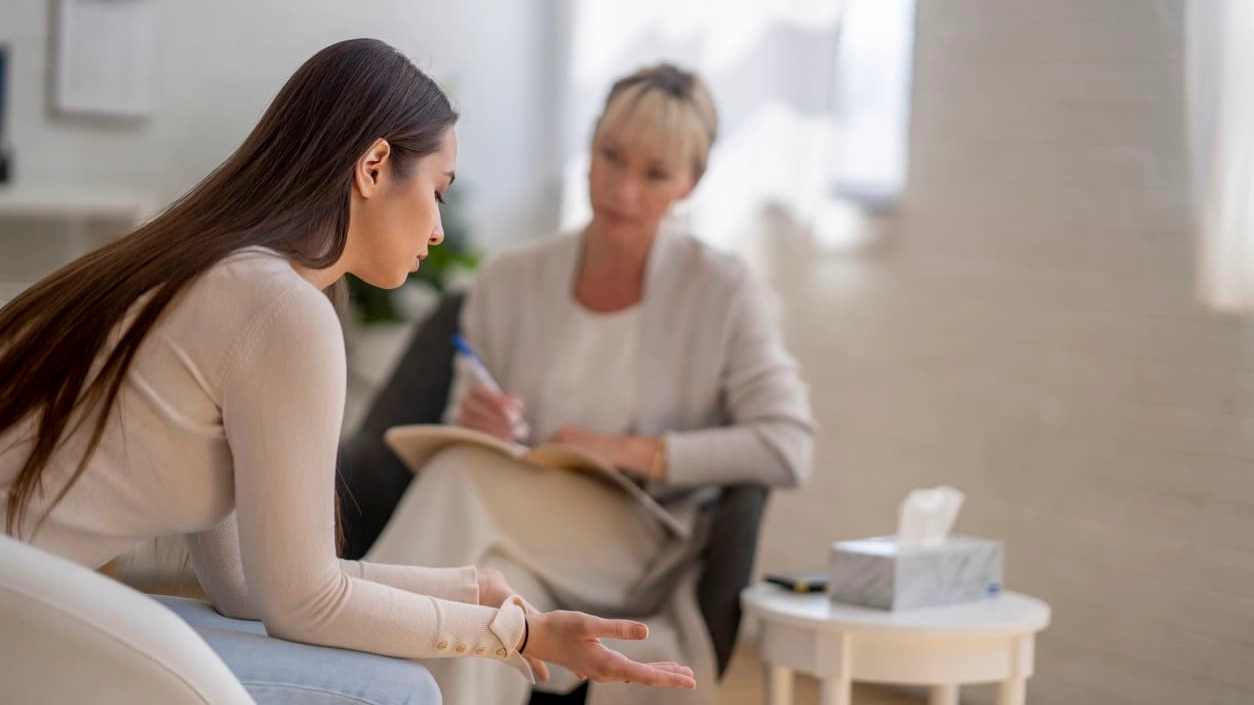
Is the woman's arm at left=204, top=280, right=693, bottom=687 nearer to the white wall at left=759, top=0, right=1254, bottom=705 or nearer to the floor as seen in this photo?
the white wall at left=759, top=0, right=1254, bottom=705

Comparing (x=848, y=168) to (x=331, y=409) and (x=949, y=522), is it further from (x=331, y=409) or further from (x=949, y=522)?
(x=331, y=409)

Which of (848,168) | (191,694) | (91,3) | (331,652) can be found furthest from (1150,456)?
(91,3)

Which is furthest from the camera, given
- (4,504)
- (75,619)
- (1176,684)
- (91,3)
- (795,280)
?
(91,3)

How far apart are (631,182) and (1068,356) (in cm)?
110

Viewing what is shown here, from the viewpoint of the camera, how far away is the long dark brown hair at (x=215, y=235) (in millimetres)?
1202

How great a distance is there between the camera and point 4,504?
1.21 m

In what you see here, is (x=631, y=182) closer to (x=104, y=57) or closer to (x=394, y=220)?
(x=394, y=220)

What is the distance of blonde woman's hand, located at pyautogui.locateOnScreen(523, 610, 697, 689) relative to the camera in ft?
4.31

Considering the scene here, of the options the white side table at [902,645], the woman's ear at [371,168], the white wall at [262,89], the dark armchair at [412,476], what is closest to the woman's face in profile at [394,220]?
the woman's ear at [371,168]

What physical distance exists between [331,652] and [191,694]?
0.66ft

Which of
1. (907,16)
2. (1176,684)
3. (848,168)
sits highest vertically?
(907,16)

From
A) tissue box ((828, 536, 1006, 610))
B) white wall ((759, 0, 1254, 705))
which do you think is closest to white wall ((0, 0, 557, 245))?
white wall ((759, 0, 1254, 705))

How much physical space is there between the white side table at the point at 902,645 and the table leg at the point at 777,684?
0.04 feet

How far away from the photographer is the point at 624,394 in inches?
100
